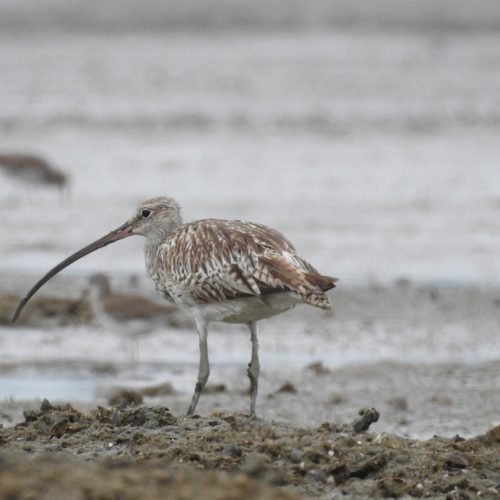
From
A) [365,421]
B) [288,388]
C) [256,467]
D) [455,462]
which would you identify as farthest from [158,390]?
[256,467]

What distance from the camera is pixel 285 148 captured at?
65.8 ft

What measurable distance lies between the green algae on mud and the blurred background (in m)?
2.35

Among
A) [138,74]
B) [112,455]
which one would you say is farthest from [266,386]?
[138,74]

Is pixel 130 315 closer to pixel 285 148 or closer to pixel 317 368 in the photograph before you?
pixel 317 368

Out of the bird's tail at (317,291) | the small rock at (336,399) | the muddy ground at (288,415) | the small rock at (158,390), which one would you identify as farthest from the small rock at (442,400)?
the bird's tail at (317,291)

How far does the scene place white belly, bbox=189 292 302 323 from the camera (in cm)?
780

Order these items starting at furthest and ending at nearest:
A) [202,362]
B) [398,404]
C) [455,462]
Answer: [398,404] → [202,362] → [455,462]

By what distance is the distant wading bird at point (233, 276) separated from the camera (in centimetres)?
770

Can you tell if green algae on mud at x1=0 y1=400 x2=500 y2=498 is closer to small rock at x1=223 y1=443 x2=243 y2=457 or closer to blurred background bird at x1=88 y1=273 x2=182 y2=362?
small rock at x1=223 y1=443 x2=243 y2=457

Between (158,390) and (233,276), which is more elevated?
(233,276)

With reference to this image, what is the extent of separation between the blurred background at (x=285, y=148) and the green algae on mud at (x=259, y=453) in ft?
7.70

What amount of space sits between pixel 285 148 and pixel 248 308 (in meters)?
12.3

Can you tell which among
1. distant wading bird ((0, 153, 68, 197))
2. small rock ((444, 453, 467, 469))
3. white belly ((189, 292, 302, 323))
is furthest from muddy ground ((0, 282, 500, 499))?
distant wading bird ((0, 153, 68, 197))

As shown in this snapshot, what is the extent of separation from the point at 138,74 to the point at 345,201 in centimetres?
1034
